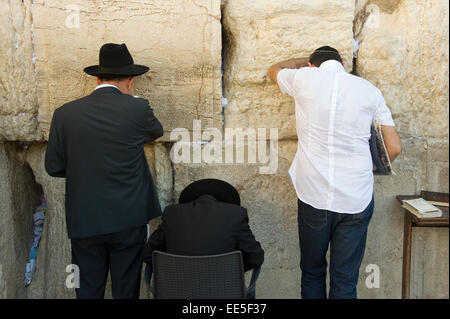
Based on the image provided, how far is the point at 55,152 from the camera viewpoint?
244 centimetres

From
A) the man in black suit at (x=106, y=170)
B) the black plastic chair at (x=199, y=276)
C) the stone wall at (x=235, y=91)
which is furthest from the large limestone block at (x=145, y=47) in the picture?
the black plastic chair at (x=199, y=276)

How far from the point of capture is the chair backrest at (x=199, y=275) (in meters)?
2.02

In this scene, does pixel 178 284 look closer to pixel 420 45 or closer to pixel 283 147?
pixel 283 147

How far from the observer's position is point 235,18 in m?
2.93

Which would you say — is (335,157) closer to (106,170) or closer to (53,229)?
(106,170)

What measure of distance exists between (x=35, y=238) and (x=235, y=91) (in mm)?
1883

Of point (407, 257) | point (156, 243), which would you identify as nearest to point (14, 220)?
point (156, 243)

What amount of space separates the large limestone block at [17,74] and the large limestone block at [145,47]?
60 millimetres

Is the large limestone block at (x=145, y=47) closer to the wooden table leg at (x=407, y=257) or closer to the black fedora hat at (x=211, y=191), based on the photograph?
the black fedora hat at (x=211, y=191)

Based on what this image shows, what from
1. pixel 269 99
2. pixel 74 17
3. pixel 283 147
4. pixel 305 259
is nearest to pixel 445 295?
pixel 305 259

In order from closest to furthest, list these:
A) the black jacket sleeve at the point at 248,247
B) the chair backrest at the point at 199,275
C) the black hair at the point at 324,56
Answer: the chair backrest at the point at 199,275 → the black jacket sleeve at the point at 248,247 → the black hair at the point at 324,56

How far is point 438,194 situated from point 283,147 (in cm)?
110

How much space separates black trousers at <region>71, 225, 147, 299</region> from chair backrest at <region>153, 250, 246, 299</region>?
45 centimetres

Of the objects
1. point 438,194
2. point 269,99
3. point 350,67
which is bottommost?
point 438,194
